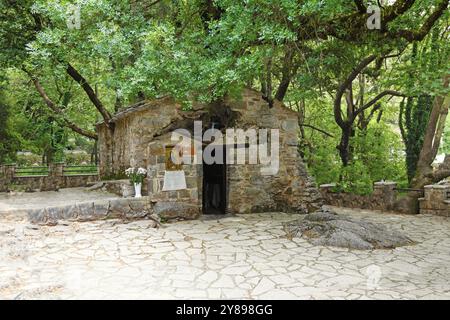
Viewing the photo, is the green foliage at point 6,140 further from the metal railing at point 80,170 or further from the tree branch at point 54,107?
the metal railing at point 80,170

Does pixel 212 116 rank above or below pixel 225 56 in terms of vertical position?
below

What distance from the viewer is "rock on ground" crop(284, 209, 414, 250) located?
7191 millimetres

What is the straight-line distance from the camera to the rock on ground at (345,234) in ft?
23.6

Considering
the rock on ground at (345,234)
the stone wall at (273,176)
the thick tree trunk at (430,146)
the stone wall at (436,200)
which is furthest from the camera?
the thick tree trunk at (430,146)

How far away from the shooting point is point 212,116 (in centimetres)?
1091

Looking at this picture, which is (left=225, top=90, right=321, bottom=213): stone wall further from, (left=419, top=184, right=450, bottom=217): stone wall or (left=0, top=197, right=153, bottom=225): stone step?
(left=419, top=184, right=450, bottom=217): stone wall

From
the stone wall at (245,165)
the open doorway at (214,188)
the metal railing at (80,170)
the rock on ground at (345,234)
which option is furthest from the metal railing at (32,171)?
the rock on ground at (345,234)

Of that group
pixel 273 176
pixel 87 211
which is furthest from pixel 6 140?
pixel 273 176

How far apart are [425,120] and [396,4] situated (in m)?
7.74

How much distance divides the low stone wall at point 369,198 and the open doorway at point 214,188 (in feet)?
17.4

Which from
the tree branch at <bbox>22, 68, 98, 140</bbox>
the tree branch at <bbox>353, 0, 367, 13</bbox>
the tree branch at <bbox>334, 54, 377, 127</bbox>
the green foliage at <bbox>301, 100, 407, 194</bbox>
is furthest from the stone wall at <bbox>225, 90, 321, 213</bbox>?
the tree branch at <bbox>22, 68, 98, 140</bbox>

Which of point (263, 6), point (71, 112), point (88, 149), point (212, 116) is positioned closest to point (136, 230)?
point (212, 116)

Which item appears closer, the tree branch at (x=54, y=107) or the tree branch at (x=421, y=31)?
the tree branch at (x=421, y=31)
